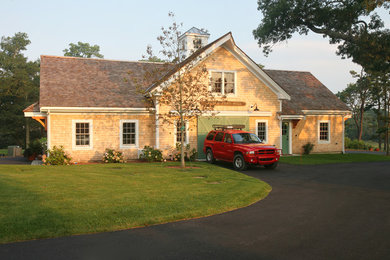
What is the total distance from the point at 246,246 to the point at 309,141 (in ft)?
69.9

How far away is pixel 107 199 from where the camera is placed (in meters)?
9.17

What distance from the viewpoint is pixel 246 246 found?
→ 225 inches

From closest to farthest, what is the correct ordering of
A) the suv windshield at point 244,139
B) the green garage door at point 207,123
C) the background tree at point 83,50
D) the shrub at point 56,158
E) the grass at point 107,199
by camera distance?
the grass at point 107,199, the suv windshield at point 244,139, the shrub at point 56,158, the green garage door at point 207,123, the background tree at point 83,50

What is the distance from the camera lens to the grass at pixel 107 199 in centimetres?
686

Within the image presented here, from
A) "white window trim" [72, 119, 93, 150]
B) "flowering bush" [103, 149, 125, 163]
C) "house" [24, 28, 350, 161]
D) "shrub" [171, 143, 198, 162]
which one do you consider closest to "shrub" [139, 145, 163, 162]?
"house" [24, 28, 350, 161]

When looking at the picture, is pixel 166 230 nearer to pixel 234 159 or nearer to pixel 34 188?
pixel 34 188

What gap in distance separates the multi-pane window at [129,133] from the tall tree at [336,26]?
1338 cm

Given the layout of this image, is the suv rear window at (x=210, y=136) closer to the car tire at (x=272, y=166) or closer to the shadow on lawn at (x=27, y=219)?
the car tire at (x=272, y=166)

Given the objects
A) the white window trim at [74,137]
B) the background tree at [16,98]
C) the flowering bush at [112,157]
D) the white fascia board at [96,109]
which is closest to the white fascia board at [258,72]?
the white fascia board at [96,109]

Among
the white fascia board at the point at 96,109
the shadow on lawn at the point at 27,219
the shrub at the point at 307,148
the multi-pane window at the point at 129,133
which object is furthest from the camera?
the shrub at the point at 307,148

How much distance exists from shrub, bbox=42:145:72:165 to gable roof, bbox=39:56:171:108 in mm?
2498

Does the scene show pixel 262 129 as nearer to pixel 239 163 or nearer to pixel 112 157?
pixel 239 163

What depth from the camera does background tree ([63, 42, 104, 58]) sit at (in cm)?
6856

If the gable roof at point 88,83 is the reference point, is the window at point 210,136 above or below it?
below
